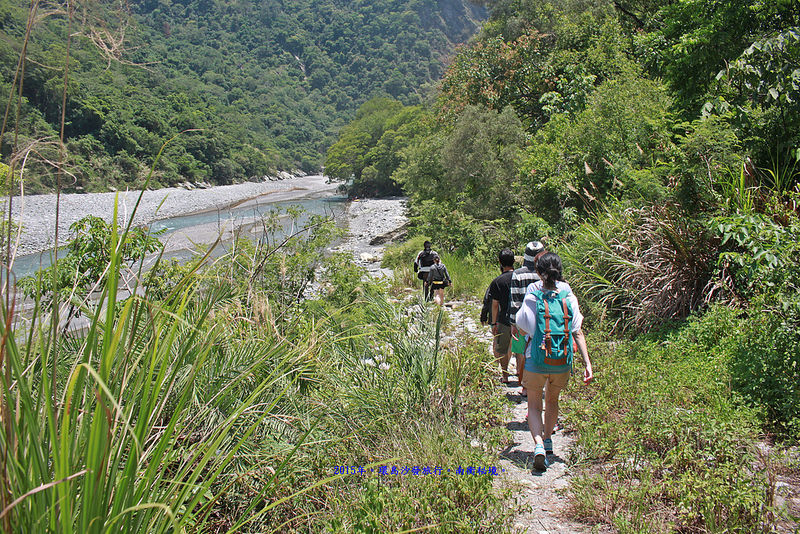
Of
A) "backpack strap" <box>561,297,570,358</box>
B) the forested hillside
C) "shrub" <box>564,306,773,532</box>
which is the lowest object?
"shrub" <box>564,306,773,532</box>

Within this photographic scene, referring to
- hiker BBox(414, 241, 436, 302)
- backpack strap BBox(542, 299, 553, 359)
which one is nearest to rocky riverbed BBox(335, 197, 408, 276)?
hiker BBox(414, 241, 436, 302)

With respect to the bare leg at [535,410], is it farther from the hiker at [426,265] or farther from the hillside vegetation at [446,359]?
the hiker at [426,265]

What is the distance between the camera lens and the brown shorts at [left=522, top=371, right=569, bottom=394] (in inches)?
149

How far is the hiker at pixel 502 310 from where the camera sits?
5496 millimetres

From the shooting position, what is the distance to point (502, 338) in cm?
563

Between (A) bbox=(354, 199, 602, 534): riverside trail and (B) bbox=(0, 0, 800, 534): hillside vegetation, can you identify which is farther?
(A) bbox=(354, 199, 602, 534): riverside trail

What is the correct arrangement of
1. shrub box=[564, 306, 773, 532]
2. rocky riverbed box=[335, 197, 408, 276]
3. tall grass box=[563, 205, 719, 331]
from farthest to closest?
rocky riverbed box=[335, 197, 408, 276] < tall grass box=[563, 205, 719, 331] < shrub box=[564, 306, 773, 532]

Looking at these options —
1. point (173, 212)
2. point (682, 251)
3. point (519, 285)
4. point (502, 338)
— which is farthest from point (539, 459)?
point (173, 212)

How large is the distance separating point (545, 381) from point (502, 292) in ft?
5.76

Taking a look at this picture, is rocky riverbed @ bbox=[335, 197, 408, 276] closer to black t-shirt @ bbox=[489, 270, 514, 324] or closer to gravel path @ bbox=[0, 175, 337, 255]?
gravel path @ bbox=[0, 175, 337, 255]

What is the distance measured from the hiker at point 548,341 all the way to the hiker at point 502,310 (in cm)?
156

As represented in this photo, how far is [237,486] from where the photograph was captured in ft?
11.0

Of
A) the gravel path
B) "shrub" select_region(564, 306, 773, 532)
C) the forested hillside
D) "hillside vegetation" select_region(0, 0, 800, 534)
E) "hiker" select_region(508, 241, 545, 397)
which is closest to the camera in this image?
"hillside vegetation" select_region(0, 0, 800, 534)

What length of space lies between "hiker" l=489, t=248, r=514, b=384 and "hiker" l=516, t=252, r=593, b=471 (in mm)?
1556
